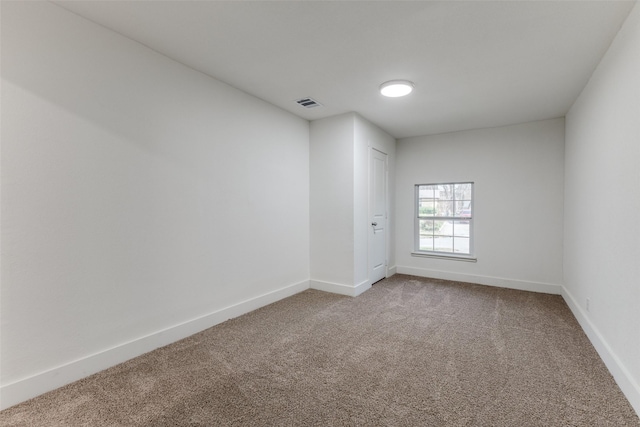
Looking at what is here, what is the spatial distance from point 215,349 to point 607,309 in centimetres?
321

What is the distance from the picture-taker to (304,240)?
4289 mm

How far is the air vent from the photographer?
11.6 ft

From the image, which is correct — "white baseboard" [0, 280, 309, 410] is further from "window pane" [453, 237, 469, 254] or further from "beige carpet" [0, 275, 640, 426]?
"window pane" [453, 237, 469, 254]

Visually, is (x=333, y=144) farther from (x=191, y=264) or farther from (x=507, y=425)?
(x=507, y=425)

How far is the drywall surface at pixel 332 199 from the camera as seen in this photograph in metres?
4.03

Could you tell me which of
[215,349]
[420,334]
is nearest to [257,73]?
[215,349]

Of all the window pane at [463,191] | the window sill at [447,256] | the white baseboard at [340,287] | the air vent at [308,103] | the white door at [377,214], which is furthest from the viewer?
the window pane at [463,191]

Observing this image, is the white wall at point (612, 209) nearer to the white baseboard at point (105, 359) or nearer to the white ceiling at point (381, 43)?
the white ceiling at point (381, 43)

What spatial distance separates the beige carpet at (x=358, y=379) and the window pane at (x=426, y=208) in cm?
224

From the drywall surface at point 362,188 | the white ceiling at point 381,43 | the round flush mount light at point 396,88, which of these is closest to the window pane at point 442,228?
the drywall surface at point 362,188

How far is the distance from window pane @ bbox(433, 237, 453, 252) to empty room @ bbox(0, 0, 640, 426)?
1192mm

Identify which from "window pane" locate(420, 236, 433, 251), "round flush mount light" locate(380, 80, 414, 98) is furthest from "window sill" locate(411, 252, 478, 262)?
"round flush mount light" locate(380, 80, 414, 98)

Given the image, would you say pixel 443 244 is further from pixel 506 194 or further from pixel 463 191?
pixel 506 194

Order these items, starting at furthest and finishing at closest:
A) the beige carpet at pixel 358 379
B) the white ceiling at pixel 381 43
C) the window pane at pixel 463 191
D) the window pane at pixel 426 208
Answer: the window pane at pixel 426 208 → the window pane at pixel 463 191 → the white ceiling at pixel 381 43 → the beige carpet at pixel 358 379
